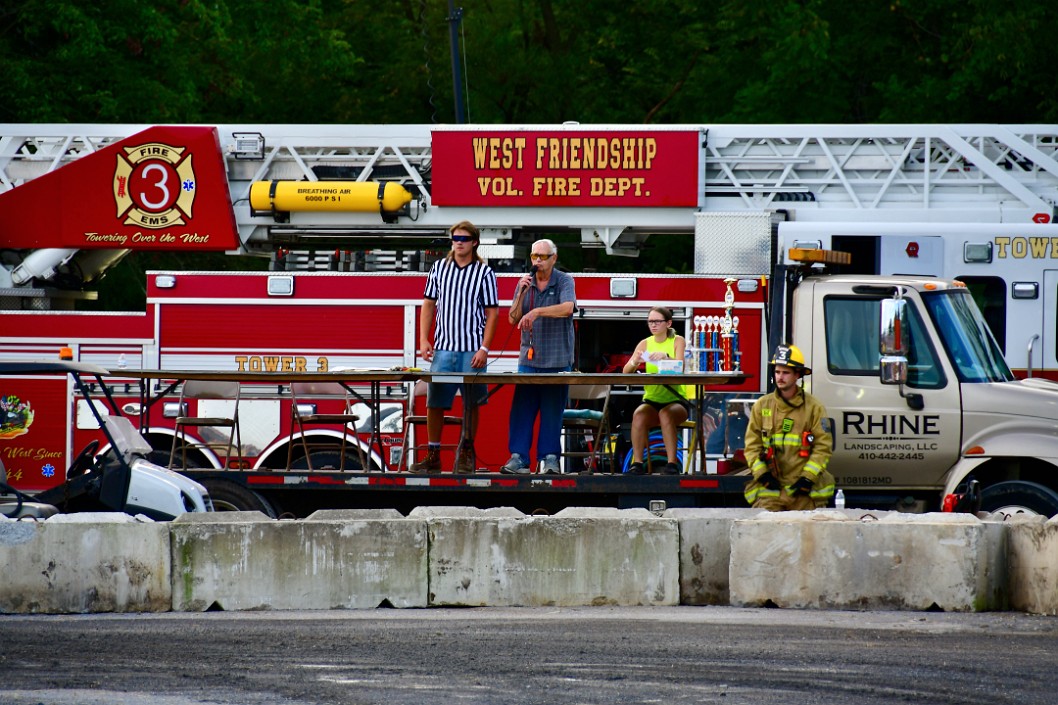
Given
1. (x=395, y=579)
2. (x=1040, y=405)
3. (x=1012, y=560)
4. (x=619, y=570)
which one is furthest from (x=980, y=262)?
(x=395, y=579)

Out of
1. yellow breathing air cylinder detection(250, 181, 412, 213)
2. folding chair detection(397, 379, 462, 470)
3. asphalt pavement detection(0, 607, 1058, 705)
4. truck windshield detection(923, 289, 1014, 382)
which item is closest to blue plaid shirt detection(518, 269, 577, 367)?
folding chair detection(397, 379, 462, 470)

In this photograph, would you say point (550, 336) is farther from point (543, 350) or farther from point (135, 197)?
point (135, 197)

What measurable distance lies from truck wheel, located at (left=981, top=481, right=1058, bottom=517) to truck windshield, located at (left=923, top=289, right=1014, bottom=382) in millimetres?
809

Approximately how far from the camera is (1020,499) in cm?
A: 1075

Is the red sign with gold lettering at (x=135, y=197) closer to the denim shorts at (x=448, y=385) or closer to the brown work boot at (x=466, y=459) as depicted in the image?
the denim shorts at (x=448, y=385)

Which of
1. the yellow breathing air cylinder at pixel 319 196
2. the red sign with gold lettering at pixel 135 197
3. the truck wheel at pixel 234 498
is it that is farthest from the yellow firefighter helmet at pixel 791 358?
the red sign with gold lettering at pixel 135 197

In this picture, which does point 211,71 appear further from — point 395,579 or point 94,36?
point 395,579

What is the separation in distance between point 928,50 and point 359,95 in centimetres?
1007

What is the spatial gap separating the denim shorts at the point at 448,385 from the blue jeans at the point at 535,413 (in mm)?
277

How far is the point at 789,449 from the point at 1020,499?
1.81 metres

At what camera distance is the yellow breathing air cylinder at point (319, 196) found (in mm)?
15672

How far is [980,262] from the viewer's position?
42.7ft

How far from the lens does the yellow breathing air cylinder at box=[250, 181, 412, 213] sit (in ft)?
51.4

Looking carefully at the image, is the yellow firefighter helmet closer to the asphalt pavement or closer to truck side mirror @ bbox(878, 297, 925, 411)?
truck side mirror @ bbox(878, 297, 925, 411)
